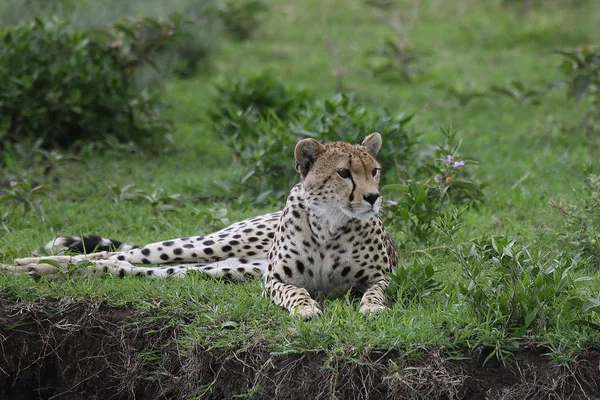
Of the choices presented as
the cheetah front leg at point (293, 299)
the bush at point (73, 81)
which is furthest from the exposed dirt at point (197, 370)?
the bush at point (73, 81)

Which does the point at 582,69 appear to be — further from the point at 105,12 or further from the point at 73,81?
the point at 105,12

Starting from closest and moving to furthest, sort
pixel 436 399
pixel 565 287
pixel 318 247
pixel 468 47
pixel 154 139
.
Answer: pixel 436 399, pixel 565 287, pixel 318 247, pixel 154 139, pixel 468 47

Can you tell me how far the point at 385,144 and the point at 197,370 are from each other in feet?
9.75

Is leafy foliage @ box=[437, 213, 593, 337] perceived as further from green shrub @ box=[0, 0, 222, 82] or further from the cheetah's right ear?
green shrub @ box=[0, 0, 222, 82]

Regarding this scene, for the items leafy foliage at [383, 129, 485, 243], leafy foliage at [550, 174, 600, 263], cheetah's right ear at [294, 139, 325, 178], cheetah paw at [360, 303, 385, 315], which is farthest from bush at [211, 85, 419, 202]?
cheetah paw at [360, 303, 385, 315]

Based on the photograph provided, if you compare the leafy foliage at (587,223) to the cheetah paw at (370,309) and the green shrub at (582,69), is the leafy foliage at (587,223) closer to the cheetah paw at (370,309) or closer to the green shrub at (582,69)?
the cheetah paw at (370,309)

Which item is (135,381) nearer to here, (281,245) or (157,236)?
(281,245)

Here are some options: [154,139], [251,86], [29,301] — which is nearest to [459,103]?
[251,86]

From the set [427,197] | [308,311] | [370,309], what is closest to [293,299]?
[308,311]

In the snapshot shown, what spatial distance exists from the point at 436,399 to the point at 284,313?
0.88 meters

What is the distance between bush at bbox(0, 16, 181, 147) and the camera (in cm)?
822

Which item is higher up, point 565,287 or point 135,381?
point 565,287

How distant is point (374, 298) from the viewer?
464cm

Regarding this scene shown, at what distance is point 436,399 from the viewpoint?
13.5ft
